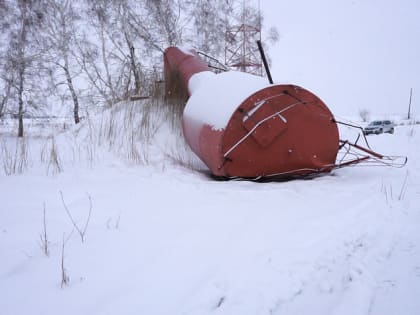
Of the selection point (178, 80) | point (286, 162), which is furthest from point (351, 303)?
point (178, 80)

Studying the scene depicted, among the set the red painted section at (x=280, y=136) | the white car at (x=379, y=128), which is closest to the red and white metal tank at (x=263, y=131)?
the red painted section at (x=280, y=136)

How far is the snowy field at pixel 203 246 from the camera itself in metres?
0.99

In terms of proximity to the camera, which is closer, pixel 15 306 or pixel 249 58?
pixel 15 306

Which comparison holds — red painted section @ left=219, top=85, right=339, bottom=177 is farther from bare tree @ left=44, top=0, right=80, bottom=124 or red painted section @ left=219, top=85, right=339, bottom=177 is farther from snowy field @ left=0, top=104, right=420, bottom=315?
bare tree @ left=44, top=0, right=80, bottom=124

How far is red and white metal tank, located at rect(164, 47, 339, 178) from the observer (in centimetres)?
262

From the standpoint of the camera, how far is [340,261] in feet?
4.00

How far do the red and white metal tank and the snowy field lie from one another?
12.8 inches

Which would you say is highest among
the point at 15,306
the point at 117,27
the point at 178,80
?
the point at 117,27

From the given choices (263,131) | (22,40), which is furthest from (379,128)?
(22,40)

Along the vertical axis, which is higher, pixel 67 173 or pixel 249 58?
pixel 249 58

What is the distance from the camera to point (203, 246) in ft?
4.48

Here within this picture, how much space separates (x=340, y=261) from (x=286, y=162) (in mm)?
1667

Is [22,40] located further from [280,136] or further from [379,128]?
[379,128]

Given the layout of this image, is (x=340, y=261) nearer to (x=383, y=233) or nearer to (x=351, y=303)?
(x=351, y=303)
